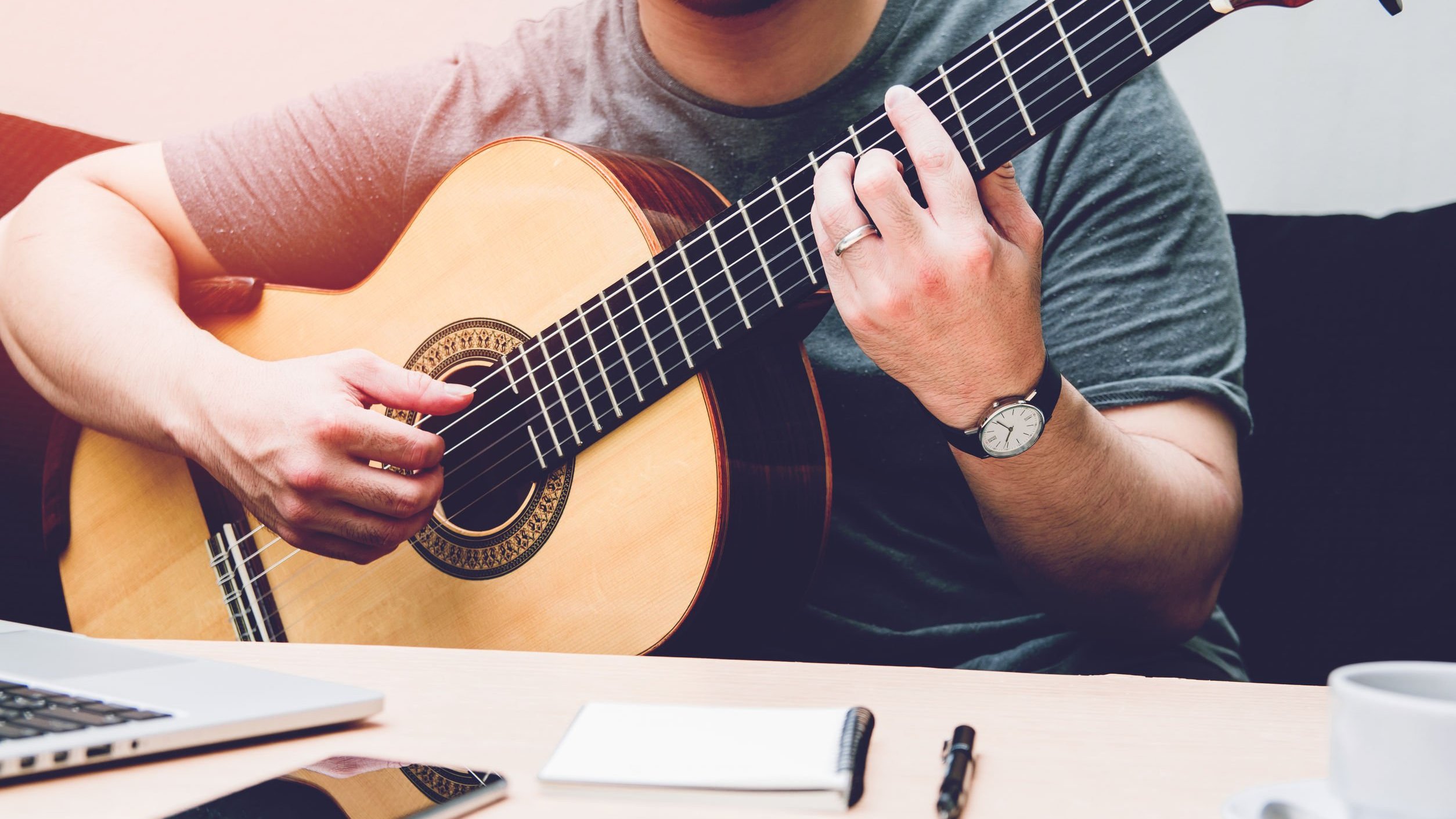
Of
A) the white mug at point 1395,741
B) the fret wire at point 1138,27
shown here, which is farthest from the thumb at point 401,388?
the white mug at point 1395,741

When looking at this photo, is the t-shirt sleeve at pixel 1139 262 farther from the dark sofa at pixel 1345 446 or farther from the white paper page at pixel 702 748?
the white paper page at pixel 702 748

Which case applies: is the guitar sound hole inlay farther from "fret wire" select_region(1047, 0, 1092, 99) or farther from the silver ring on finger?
"fret wire" select_region(1047, 0, 1092, 99)

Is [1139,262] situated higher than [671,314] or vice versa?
[671,314]

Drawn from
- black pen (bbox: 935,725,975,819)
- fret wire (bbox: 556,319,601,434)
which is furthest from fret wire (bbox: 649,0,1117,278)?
black pen (bbox: 935,725,975,819)

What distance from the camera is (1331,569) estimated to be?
3.23 feet

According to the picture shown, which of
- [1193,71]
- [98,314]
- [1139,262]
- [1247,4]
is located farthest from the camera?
[1193,71]

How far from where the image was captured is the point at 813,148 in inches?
43.2

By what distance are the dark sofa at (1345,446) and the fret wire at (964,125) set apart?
0.50 metres

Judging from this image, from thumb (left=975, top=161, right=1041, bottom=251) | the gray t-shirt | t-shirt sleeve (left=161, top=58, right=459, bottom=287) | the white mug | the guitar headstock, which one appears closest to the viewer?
the white mug

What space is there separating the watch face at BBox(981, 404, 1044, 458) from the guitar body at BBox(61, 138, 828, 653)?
0.17 m

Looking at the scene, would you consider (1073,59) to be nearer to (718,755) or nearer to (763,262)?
(763,262)

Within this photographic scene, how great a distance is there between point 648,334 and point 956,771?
50 centimetres

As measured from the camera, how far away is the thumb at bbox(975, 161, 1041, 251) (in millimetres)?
732

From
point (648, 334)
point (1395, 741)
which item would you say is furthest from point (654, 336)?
point (1395, 741)
